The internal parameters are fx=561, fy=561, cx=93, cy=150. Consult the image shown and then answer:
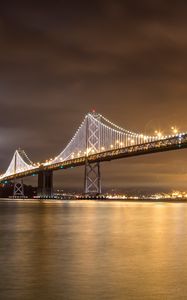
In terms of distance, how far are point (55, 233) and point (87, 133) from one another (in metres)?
73.9

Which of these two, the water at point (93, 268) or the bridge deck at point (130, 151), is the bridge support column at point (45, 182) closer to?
the bridge deck at point (130, 151)

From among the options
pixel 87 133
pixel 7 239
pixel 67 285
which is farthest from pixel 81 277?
pixel 87 133

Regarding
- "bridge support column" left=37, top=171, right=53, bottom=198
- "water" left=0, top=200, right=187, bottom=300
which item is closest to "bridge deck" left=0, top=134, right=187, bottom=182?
"bridge support column" left=37, top=171, right=53, bottom=198

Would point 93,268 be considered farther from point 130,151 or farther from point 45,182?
point 45,182

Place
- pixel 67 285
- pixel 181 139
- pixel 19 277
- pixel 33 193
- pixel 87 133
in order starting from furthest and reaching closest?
pixel 33 193, pixel 87 133, pixel 181 139, pixel 19 277, pixel 67 285

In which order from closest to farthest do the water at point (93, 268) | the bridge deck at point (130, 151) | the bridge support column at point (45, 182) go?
the water at point (93, 268) → the bridge deck at point (130, 151) → the bridge support column at point (45, 182)

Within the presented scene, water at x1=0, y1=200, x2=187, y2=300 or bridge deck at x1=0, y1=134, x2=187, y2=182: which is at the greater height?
bridge deck at x1=0, y1=134, x2=187, y2=182

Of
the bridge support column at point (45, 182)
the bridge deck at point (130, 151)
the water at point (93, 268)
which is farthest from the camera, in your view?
the bridge support column at point (45, 182)

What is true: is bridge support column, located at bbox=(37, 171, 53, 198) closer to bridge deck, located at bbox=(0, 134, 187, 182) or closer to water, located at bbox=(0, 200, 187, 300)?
bridge deck, located at bbox=(0, 134, 187, 182)

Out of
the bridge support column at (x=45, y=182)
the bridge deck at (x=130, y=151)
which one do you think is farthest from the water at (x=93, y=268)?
the bridge support column at (x=45, y=182)

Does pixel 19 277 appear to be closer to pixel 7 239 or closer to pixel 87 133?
pixel 7 239

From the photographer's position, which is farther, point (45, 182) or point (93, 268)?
point (45, 182)

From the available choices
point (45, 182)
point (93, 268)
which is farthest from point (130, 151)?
point (93, 268)

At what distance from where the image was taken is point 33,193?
156875mm
